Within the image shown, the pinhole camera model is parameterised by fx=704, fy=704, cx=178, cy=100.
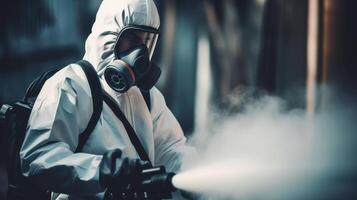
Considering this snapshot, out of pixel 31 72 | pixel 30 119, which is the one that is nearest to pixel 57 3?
pixel 31 72

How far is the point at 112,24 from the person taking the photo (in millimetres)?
3381

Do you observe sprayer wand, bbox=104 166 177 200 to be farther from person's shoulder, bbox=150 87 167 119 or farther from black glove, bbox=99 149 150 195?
person's shoulder, bbox=150 87 167 119

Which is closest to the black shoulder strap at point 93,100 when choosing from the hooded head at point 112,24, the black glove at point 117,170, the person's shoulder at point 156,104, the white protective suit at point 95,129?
the white protective suit at point 95,129

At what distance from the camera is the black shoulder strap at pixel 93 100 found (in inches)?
123

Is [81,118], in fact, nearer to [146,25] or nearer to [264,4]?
[146,25]

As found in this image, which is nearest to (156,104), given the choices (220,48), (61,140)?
(61,140)

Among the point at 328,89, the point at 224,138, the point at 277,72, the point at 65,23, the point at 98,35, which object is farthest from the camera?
the point at 65,23

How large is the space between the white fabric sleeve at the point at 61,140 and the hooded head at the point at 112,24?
23 centimetres

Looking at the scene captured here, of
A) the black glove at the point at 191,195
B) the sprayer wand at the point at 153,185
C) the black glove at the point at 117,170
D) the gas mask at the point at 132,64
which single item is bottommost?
the black glove at the point at 191,195

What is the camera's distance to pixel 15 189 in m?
3.14

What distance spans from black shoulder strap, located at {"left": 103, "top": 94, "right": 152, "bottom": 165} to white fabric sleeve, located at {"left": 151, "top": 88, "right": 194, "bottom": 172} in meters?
0.29

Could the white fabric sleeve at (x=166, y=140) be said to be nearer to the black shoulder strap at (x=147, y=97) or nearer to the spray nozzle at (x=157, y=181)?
the black shoulder strap at (x=147, y=97)

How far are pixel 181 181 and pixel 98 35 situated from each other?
34.9 inches

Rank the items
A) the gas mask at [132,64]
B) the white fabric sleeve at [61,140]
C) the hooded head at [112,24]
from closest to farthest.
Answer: the white fabric sleeve at [61,140] → the gas mask at [132,64] → the hooded head at [112,24]
